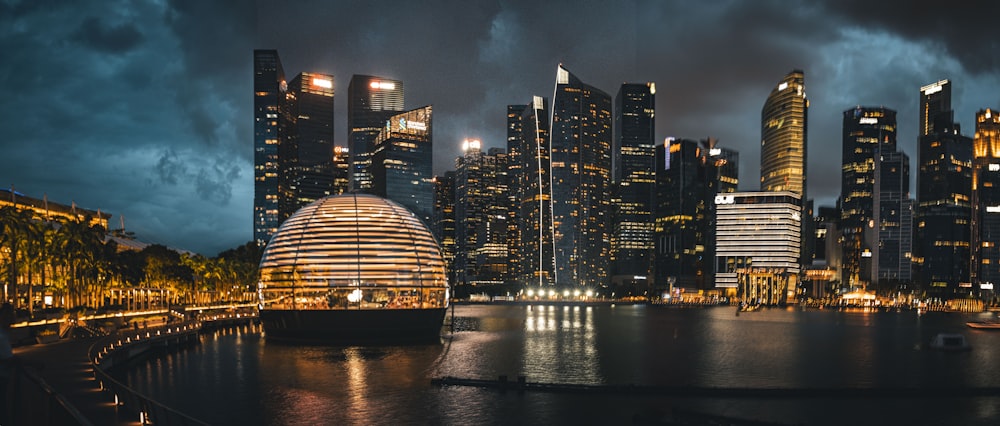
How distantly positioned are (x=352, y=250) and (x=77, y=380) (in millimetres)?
44978

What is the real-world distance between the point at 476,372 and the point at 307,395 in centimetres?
1605

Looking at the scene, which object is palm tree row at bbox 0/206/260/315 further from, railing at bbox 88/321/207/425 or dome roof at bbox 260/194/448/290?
dome roof at bbox 260/194/448/290

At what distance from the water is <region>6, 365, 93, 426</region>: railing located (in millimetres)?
11727

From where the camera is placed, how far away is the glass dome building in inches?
3280

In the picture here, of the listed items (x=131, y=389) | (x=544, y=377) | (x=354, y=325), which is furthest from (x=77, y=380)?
(x=354, y=325)

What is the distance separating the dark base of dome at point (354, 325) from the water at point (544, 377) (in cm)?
300

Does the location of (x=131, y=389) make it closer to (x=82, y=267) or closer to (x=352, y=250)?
(x=352, y=250)

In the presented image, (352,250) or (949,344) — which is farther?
(949,344)

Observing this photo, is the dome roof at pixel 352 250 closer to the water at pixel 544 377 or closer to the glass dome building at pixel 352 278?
the glass dome building at pixel 352 278

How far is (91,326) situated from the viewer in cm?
7669

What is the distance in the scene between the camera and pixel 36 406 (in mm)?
29297

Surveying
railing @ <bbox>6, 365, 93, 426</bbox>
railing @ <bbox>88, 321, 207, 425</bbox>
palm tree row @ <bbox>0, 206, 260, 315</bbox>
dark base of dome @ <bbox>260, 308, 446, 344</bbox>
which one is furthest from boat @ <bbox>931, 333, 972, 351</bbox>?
palm tree row @ <bbox>0, 206, 260, 315</bbox>

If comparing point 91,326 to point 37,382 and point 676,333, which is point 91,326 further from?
point 676,333

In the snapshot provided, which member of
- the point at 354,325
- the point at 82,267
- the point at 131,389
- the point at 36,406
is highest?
the point at 82,267
